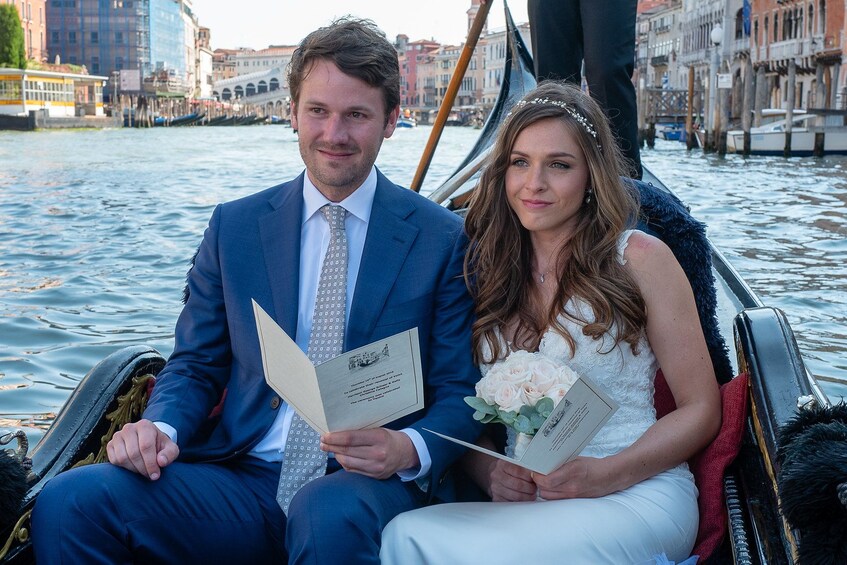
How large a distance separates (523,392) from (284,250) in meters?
0.40

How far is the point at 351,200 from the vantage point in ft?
4.67

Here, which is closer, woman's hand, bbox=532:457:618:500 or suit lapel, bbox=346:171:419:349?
woman's hand, bbox=532:457:618:500

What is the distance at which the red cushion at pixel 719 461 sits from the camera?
1.35 m

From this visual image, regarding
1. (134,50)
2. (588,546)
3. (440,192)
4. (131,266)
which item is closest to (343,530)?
(588,546)

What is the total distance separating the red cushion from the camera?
135cm

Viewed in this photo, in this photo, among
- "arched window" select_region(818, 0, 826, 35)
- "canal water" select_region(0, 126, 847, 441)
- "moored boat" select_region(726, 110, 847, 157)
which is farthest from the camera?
"arched window" select_region(818, 0, 826, 35)

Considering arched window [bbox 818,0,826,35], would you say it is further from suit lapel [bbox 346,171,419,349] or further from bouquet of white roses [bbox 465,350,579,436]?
bouquet of white roses [bbox 465,350,579,436]

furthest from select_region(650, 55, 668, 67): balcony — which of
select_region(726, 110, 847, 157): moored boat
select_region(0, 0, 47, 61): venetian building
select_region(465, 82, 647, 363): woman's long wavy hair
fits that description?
select_region(465, 82, 647, 363): woman's long wavy hair

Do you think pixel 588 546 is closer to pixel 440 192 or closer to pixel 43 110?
pixel 440 192

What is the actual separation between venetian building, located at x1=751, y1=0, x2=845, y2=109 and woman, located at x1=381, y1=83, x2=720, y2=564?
1526cm

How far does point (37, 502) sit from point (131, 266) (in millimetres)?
4545

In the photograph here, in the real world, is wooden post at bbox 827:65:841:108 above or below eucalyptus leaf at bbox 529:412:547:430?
above

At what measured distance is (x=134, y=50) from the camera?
5012 cm

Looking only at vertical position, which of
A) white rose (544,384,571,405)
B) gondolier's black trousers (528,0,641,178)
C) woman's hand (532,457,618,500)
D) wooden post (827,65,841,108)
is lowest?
woman's hand (532,457,618,500)
